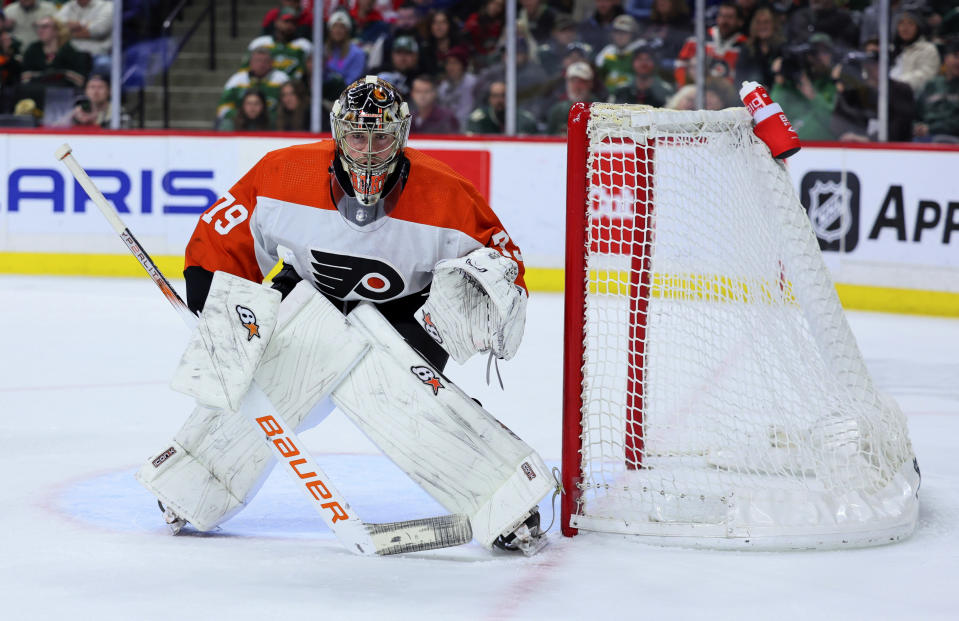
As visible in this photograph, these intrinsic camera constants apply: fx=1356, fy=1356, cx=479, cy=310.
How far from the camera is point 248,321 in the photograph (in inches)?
99.2

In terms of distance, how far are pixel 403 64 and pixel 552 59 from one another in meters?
0.87

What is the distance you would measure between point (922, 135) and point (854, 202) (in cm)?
68

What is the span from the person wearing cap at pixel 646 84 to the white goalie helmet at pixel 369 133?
476 centimetres

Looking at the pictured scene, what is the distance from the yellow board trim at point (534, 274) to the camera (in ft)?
21.2

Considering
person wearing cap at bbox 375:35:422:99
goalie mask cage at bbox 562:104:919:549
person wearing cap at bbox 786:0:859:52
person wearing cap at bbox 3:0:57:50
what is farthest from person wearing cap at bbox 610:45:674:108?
goalie mask cage at bbox 562:104:919:549

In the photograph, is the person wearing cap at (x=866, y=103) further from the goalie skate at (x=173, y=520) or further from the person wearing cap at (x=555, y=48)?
the goalie skate at (x=173, y=520)

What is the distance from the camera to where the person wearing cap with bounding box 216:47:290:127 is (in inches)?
301

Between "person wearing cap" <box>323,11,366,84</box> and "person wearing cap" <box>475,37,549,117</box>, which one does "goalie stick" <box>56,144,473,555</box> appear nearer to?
"person wearing cap" <box>475,37,549,117</box>

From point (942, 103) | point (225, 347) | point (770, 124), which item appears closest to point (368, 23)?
point (942, 103)

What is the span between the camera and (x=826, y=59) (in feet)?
23.3

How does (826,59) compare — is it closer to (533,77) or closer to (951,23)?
(951,23)

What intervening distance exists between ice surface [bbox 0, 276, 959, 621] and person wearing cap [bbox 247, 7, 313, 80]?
3.90 m

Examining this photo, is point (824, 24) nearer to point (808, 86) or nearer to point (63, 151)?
point (808, 86)

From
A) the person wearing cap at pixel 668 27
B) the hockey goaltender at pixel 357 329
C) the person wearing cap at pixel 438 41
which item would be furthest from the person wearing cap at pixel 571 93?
the hockey goaltender at pixel 357 329
